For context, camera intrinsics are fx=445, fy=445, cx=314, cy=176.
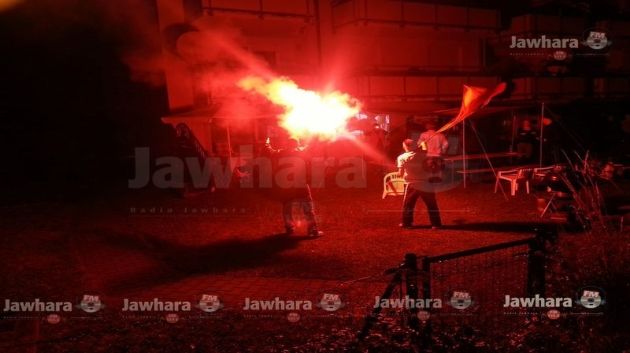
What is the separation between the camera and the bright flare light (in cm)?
1162

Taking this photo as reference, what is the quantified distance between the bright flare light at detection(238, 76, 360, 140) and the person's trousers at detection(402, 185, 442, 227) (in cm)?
278

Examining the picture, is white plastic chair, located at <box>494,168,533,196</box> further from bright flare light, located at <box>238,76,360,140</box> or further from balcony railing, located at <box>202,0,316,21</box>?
balcony railing, located at <box>202,0,316,21</box>

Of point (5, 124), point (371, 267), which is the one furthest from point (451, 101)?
point (5, 124)

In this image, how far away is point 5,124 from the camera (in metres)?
17.5

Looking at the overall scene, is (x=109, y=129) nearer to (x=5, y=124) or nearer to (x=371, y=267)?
(x=5, y=124)

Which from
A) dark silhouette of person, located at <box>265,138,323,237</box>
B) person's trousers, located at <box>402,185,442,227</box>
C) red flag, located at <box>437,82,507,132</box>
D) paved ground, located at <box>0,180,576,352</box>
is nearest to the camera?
paved ground, located at <box>0,180,576,352</box>

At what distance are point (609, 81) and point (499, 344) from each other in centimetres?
2764

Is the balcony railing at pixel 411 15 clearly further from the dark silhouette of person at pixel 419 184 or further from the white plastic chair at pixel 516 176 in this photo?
the dark silhouette of person at pixel 419 184

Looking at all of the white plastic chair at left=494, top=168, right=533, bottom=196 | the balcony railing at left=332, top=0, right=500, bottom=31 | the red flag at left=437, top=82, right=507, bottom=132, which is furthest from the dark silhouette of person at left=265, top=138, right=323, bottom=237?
the balcony railing at left=332, top=0, right=500, bottom=31

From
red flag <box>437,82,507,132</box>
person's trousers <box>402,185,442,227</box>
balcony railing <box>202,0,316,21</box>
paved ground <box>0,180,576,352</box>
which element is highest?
balcony railing <box>202,0,316,21</box>

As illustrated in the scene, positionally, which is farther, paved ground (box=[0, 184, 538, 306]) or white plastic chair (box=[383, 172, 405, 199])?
white plastic chair (box=[383, 172, 405, 199])

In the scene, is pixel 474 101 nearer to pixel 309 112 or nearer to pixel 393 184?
pixel 393 184

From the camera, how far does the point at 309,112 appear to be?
11.9 meters

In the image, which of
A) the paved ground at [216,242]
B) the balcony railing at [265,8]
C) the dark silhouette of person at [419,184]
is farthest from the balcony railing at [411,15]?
the dark silhouette of person at [419,184]
